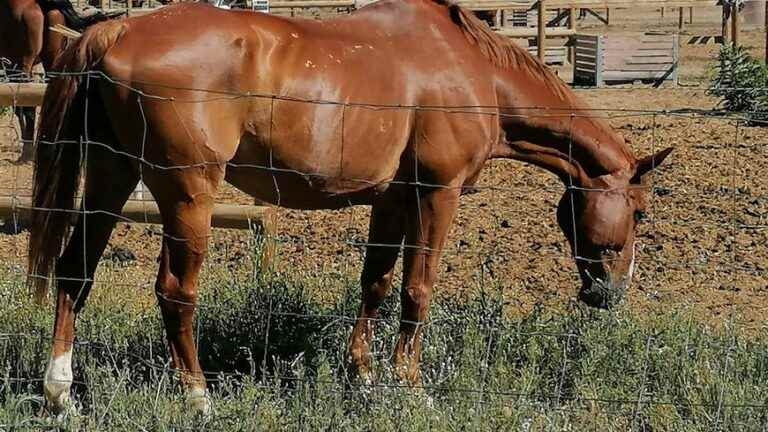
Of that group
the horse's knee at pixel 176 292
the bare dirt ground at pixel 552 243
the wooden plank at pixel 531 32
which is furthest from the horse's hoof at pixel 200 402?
the wooden plank at pixel 531 32

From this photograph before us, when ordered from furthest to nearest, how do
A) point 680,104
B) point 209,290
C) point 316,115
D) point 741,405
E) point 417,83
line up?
point 680,104, point 209,290, point 417,83, point 316,115, point 741,405

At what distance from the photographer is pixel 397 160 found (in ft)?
17.1

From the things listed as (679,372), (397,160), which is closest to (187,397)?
(397,160)

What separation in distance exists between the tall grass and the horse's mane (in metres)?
1.09

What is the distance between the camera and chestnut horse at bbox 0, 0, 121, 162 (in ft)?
36.2

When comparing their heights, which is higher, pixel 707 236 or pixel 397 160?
pixel 397 160

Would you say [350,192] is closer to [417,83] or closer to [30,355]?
[417,83]

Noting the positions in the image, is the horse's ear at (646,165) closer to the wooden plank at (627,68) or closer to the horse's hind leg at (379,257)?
the horse's hind leg at (379,257)

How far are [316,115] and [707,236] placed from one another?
11.7ft

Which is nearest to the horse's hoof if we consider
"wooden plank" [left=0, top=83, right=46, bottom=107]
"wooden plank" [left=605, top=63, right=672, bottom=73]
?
"wooden plank" [left=0, top=83, right=46, bottom=107]

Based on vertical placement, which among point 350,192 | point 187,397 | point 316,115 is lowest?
point 187,397

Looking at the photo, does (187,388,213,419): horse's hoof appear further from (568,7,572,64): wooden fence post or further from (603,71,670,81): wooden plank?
(568,7,572,64): wooden fence post

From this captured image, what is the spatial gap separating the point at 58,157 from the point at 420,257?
162 cm

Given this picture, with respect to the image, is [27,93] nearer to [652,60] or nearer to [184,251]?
[184,251]
